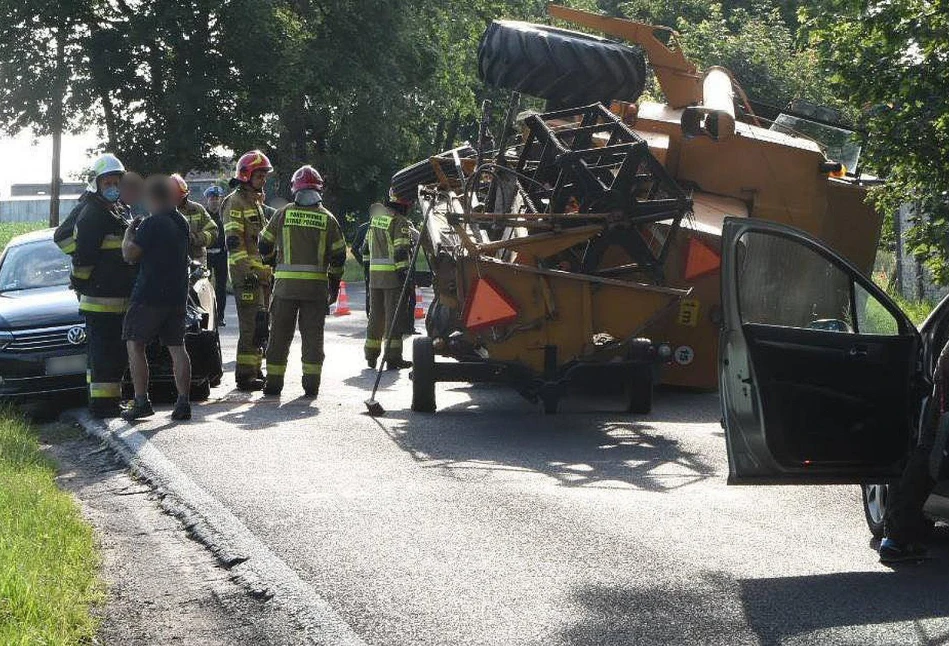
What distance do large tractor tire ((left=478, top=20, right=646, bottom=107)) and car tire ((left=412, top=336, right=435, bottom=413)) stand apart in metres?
2.80

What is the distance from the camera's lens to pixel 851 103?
11.1 m

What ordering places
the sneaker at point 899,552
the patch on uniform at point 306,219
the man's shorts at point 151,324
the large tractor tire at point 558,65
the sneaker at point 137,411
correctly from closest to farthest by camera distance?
the sneaker at point 899,552, the man's shorts at point 151,324, the sneaker at point 137,411, the patch on uniform at point 306,219, the large tractor tire at point 558,65

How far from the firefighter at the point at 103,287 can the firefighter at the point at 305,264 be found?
1.55m

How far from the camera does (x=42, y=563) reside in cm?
646

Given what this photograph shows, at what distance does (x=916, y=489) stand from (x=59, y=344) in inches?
305

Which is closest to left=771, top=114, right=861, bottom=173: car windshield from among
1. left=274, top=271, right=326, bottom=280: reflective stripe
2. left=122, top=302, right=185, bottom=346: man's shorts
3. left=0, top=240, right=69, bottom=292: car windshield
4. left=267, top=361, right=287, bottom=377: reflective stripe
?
left=274, top=271, right=326, bottom=280: reflective stripe

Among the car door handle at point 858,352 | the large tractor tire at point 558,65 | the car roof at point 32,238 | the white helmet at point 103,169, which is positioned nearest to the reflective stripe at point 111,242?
the white helmet at point 103,169

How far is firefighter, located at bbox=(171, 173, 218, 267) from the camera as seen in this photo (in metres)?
14.6

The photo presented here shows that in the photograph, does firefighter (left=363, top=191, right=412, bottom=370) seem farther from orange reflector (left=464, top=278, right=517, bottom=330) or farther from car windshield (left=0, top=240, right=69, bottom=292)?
orange reflector (left=464, top=278, right=517, bottom=330)

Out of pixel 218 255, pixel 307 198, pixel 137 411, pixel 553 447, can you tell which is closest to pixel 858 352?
pixel 553 447

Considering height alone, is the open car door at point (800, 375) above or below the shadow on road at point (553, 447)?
above

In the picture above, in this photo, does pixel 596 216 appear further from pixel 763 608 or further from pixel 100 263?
pixel 763 608

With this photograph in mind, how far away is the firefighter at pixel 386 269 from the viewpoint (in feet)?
52.3

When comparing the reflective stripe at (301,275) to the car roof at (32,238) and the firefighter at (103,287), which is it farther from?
the car roof at (32,238)
